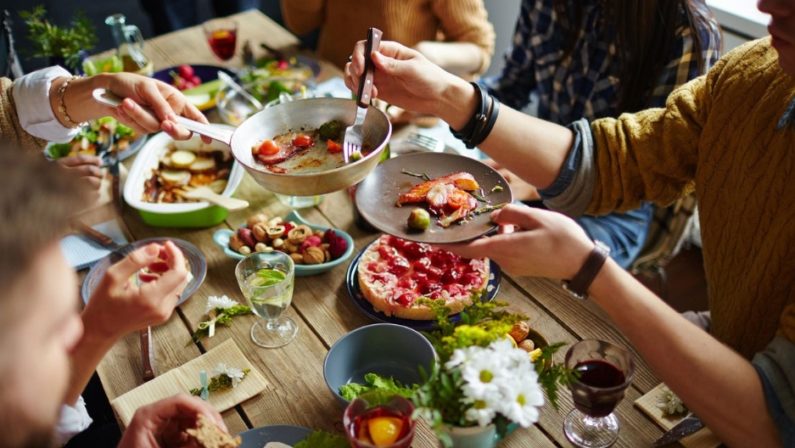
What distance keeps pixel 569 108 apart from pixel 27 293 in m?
1.78

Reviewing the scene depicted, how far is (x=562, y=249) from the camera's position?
3.97ft

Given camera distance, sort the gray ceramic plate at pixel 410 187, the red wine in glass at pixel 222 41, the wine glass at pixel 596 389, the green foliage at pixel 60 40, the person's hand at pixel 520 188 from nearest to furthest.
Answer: the wine glass at pixel 596 389 < the gray ceramic plate at pixel 410 187 < the person's hand at pixel 520 188 < the green foliage at pixel 60 40 < the red wine in glass at pixel 222 41

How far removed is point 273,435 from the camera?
1.19 m

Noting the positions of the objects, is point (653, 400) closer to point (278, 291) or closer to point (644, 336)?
point (644, 336)

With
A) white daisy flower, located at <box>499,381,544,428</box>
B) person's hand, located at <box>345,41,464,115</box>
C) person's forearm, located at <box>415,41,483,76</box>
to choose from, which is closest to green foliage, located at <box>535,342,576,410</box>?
white daisy flower, located at <box>499,381,544,428</box>

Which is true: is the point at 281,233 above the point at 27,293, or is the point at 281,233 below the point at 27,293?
below

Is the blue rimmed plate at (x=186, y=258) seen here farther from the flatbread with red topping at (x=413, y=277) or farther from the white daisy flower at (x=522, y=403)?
the white daisy flower at (x=522, y=403)

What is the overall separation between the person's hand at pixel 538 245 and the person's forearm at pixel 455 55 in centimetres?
123

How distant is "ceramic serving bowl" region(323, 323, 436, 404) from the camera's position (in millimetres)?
1268

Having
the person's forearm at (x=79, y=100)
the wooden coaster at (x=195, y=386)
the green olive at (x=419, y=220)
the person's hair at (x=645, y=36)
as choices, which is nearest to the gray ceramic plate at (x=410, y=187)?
the green olive at (x=419, y=220)

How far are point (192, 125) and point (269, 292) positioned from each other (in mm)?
407

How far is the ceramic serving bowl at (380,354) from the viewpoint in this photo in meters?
1.27

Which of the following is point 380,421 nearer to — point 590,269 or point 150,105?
point 590,269

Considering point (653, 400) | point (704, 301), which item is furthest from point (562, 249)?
point (704, 301)
